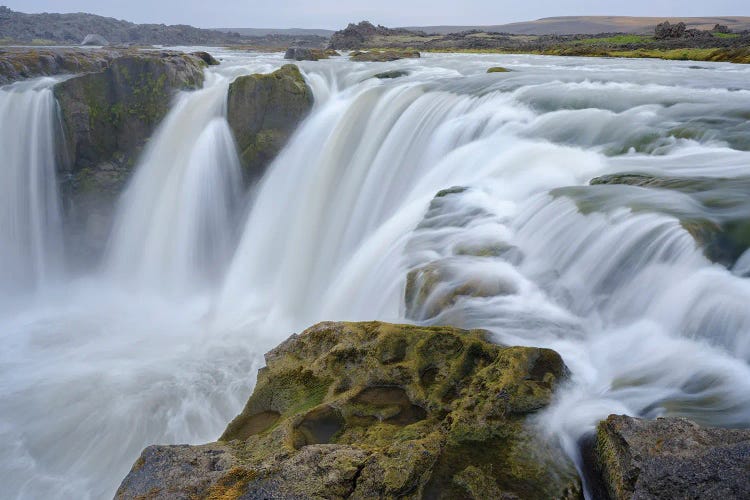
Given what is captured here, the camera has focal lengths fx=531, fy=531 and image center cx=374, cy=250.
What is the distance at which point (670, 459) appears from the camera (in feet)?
8.98

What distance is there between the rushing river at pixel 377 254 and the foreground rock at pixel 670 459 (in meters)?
0.44

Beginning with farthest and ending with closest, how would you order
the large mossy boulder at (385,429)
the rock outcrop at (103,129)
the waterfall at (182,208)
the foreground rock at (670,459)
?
1. the rock outcrop at (103,129)
2. the waterfall at (182,208)
3. the large mossy boulder at (385,429)
4. the foreground rock at (670,459)

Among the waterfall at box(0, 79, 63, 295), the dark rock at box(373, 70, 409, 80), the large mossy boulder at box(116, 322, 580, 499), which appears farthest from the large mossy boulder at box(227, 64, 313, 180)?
the large mossy boulder at box(116, 322, 580, 499)

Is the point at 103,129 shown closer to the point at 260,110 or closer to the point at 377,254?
the point at 260,110

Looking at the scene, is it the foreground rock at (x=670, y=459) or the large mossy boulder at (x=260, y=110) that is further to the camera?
the large mossy boulder at (x=260, y=110)

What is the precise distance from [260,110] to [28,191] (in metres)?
6.48

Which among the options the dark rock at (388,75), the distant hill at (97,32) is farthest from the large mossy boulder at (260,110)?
the distant hill at (97,32)

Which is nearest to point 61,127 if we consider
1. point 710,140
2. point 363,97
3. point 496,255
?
point 363,97

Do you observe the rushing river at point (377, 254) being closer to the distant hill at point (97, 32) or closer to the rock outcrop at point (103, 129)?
the rock outcrop at point (103, 129)

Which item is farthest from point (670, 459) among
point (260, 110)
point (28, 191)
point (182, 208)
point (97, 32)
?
point (97, 32)

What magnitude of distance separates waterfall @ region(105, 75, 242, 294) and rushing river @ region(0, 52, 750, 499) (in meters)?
0.06

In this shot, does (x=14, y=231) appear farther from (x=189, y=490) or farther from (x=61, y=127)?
(x=189, y=490)

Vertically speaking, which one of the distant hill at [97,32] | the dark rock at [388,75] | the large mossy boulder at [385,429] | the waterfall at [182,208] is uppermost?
the distant hill at [97,32]

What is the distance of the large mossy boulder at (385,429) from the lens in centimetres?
306
